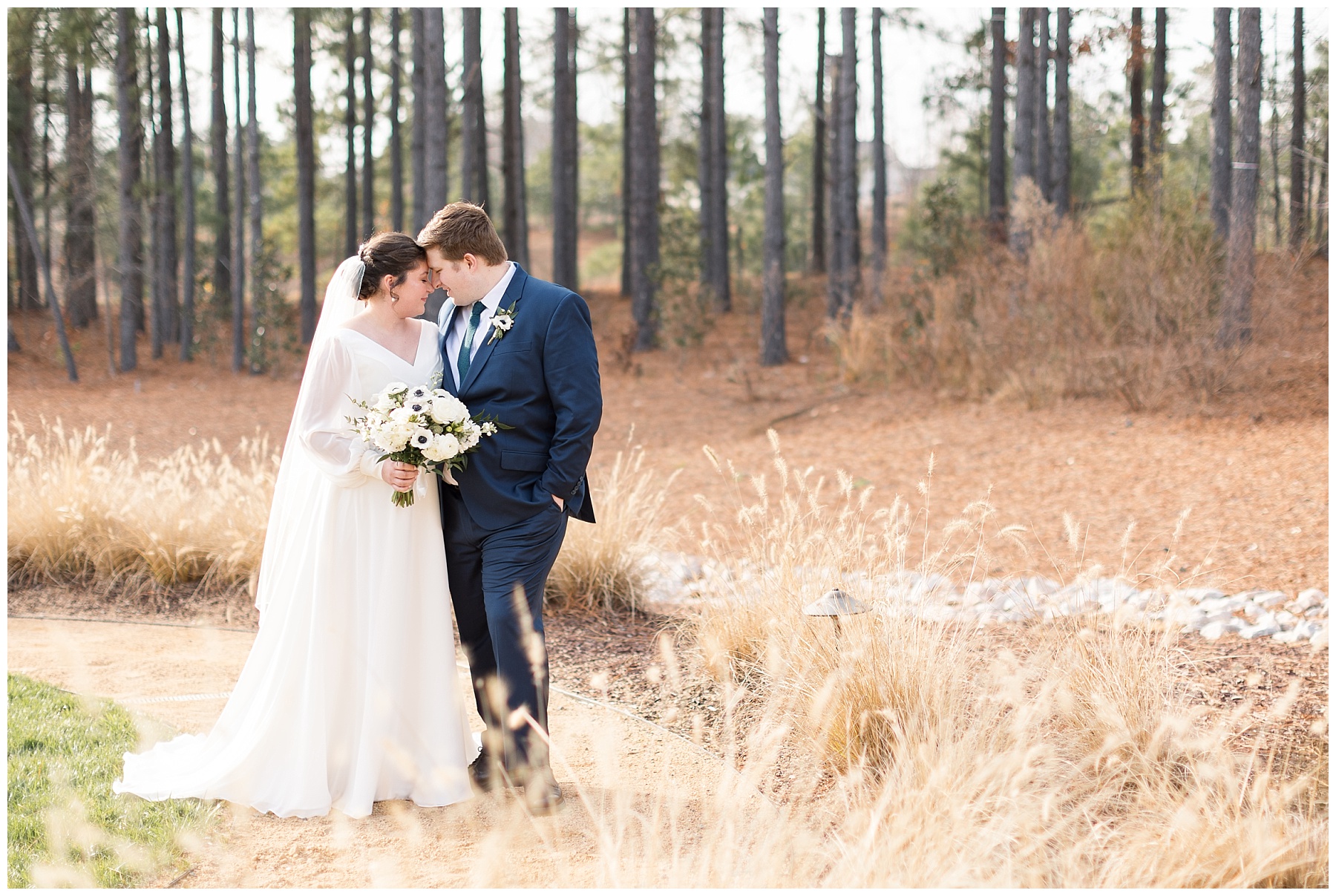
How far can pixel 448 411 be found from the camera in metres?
3.37

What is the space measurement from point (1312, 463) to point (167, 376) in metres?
18.2

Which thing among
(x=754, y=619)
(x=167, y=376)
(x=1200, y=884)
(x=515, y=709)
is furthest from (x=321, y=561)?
(x=167, y=376)

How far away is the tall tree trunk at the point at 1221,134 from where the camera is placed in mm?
12531

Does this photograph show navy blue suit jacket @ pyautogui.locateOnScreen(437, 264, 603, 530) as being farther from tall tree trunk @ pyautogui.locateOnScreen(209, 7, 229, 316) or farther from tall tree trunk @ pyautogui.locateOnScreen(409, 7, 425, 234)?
tall tree trunk @ pyautogui.locateOnScreen(209, 7, 229, 316)

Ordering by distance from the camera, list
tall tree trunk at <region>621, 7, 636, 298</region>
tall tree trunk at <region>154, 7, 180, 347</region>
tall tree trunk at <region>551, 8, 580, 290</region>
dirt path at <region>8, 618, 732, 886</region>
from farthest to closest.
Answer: tall tree trunk at <region>621, 7, 636, 298</region>, tall tree trunk at <region>154, 7, 180, 347</region>, tall tree trunk at <region>551, 8, 580, 290</region>, dirt path at <region>8, 618, 732, 886</region>

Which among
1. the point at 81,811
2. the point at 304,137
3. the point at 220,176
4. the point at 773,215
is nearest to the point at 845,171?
the point at 773,215

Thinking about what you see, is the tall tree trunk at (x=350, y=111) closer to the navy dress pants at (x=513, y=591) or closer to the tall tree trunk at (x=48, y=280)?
the tall tree trunk at (x=48, y=280)

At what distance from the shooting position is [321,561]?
3.69 m

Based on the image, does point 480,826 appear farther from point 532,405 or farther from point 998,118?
point 998,118

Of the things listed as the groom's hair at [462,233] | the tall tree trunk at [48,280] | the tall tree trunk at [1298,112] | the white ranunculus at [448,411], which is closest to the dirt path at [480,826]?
the white ranunculus at [448,411]

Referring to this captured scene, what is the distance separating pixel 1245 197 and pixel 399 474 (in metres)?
11.9

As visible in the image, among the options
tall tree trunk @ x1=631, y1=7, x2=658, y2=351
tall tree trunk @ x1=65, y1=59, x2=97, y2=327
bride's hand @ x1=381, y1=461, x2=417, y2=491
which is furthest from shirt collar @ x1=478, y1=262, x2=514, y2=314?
tall tree trunk @ x1=65, y1=59, x2=97, y2=327

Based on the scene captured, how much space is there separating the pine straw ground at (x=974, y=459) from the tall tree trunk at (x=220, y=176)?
3.77 m

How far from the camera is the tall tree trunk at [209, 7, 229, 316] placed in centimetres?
2028
